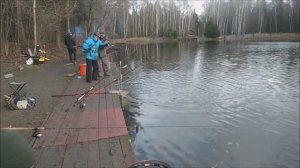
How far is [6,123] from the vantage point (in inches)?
318

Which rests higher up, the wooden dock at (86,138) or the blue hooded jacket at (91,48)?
the blue hooded jacket at (91,48)

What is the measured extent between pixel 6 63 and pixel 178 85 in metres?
9.89

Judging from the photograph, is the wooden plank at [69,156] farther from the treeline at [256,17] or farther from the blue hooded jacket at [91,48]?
the treeline at [256,17]

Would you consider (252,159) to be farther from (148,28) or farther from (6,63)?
(148,28)

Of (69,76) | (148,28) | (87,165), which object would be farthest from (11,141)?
(148,28)

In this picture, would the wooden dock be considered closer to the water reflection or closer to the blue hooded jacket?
the water reflection

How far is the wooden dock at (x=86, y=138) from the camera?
5.66 metres

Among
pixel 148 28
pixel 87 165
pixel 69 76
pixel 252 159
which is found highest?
pixel 148 28

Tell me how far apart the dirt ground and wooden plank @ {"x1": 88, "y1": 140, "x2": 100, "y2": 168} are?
132 centimetres

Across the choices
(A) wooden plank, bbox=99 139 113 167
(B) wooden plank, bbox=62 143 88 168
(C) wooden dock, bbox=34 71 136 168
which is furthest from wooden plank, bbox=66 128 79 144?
(A) wooden plank, bbox=99 139 113 167

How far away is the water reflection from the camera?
8391mm

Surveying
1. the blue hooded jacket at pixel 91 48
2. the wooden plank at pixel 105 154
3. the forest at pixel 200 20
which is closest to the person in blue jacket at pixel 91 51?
the blue hooded jacket at pixel 91 48

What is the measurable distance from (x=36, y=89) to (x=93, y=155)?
690 centimetres

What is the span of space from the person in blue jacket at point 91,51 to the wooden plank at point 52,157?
6486mm
